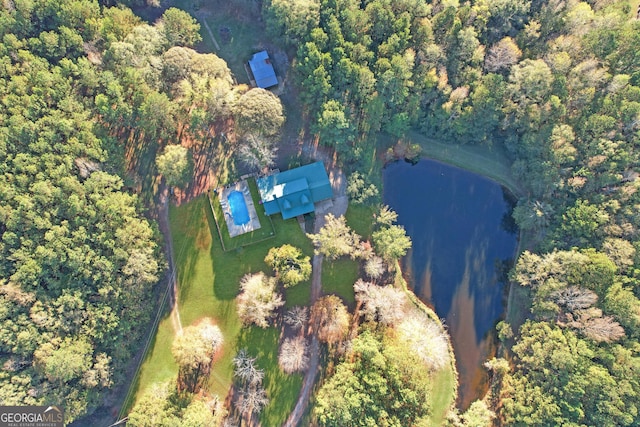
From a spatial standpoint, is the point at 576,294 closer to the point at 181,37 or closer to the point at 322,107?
the point at 322,107

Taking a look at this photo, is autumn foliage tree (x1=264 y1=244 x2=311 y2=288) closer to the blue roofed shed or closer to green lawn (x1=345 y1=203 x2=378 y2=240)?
green lawn (x1=345 y1=203 x2=378 y2=240)

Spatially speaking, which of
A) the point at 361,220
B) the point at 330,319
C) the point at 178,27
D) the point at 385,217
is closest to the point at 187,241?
the point at 330,319

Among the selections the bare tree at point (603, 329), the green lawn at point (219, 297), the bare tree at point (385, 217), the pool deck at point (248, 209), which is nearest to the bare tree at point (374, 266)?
the bare tree at point (385, 217)

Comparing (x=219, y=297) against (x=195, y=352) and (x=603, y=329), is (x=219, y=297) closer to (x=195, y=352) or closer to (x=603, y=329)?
(x=195, y=352)

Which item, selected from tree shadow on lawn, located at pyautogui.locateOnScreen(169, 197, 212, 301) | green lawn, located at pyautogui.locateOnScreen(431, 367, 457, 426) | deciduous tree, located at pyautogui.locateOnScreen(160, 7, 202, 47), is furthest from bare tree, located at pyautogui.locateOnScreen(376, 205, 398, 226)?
deciduous tree, located at pyautogui.locateOnScreen(160, 7, 202, 47)

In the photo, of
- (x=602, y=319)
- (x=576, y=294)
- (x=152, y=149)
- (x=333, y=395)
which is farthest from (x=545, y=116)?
(x=152, y=149)
